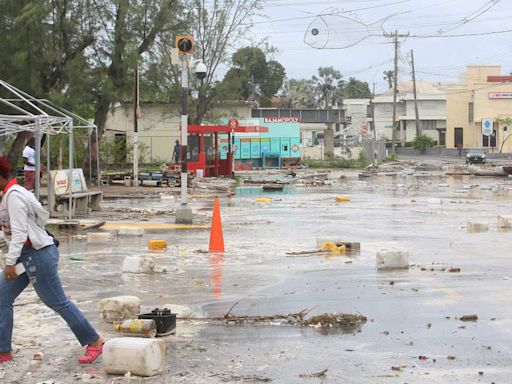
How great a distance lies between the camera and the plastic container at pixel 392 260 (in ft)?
41.6

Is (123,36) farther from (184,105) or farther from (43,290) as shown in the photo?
→ (43,290)

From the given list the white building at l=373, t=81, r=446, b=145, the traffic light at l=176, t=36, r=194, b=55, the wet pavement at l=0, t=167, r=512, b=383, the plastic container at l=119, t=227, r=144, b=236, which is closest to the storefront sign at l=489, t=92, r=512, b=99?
the white building at l=373, t=81, r=446, b=145

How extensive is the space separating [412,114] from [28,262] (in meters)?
122

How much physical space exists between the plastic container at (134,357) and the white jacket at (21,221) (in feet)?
3.36

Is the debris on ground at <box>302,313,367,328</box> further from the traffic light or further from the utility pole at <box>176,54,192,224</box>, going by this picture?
the traffic light

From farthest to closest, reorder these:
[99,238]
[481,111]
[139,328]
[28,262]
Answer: [481,111], [99,238], [139,328], [28,262]

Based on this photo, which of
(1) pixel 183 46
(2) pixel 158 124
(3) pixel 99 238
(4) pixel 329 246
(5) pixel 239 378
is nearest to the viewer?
(5) pixel 239 378

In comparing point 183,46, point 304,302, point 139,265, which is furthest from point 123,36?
point 304,302

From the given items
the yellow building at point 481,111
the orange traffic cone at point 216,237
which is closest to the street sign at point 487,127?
the yellow building at point 481,111

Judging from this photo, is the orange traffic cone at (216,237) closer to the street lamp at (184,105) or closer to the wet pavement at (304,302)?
the wet pavement at (304,302)

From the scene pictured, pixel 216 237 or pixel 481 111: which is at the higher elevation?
pixel 481 111

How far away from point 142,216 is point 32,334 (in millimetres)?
14110

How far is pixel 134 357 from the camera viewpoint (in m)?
6.88

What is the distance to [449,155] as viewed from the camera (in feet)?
319
